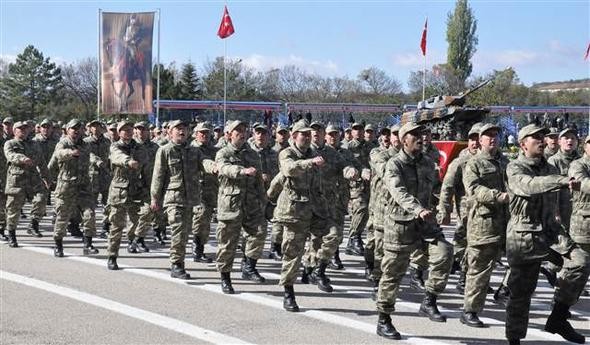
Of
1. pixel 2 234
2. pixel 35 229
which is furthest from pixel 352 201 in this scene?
pixel 2 234

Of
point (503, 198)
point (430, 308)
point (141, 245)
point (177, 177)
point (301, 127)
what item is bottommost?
point (141, 245)

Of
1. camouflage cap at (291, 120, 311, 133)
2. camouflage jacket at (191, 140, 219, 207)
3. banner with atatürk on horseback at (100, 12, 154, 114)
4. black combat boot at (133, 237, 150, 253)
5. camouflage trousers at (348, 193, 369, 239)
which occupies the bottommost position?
black combat boot at (133, 237, 150, 253)

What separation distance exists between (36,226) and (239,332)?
7258 mm

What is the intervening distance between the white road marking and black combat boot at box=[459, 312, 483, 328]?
226 centimetres

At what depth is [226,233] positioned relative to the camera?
8305 millimetres

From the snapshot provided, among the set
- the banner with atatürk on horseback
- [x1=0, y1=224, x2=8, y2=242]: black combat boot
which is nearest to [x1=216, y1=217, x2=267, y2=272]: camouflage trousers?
[x1=0, y1=224, x2=8, y2=242]: black combat boot

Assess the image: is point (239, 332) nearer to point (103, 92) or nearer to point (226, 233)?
point (226, 233)

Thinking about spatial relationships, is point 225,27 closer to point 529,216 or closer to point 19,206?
point 19,206

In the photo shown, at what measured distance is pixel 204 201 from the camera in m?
10.8

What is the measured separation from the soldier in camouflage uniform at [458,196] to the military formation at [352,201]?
0.02 metres

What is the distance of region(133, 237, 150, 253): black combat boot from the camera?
36.7 ft

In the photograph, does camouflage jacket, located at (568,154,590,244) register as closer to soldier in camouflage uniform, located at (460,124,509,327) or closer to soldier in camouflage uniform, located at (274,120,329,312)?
soldier in camouflage uniform, located at (460,124,509,327)

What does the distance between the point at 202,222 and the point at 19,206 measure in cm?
337

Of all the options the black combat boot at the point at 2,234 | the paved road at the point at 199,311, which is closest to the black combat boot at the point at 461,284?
the paved road at the point at 199,311
